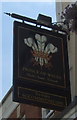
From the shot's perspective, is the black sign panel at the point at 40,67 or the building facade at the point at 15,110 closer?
the black sign panel at the point at 40,67

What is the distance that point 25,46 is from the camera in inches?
380

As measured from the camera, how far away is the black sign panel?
9.06m

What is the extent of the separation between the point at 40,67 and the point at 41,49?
1.92 feet

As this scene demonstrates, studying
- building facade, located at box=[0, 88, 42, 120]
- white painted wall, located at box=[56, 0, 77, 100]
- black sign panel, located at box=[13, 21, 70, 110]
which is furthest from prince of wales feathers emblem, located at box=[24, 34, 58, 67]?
building facade, located at box=[0, 88, 42, 120]

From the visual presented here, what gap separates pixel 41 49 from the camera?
9883mm

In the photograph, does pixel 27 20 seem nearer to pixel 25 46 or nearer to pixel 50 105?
pixel 25 46

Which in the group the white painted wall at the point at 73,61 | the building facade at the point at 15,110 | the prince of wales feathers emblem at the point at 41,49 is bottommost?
the building facade at the point at 15,110

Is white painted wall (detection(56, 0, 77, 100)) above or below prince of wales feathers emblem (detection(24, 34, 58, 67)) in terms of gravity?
below

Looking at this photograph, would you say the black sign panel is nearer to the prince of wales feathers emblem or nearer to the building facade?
the prince of wales feathers emblem

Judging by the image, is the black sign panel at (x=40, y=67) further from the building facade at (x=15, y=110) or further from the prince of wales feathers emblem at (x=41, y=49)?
the building facade at (x=15, y=110)

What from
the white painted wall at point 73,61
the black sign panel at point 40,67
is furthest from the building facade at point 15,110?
the black sign panel at point 40,67

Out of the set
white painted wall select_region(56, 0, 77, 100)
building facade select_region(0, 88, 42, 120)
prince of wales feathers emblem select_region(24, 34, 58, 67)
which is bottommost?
building facade select_region(0, 88, 42, 120)

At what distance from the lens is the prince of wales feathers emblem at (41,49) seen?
965 cm

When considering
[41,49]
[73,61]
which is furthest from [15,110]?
[41,49]
